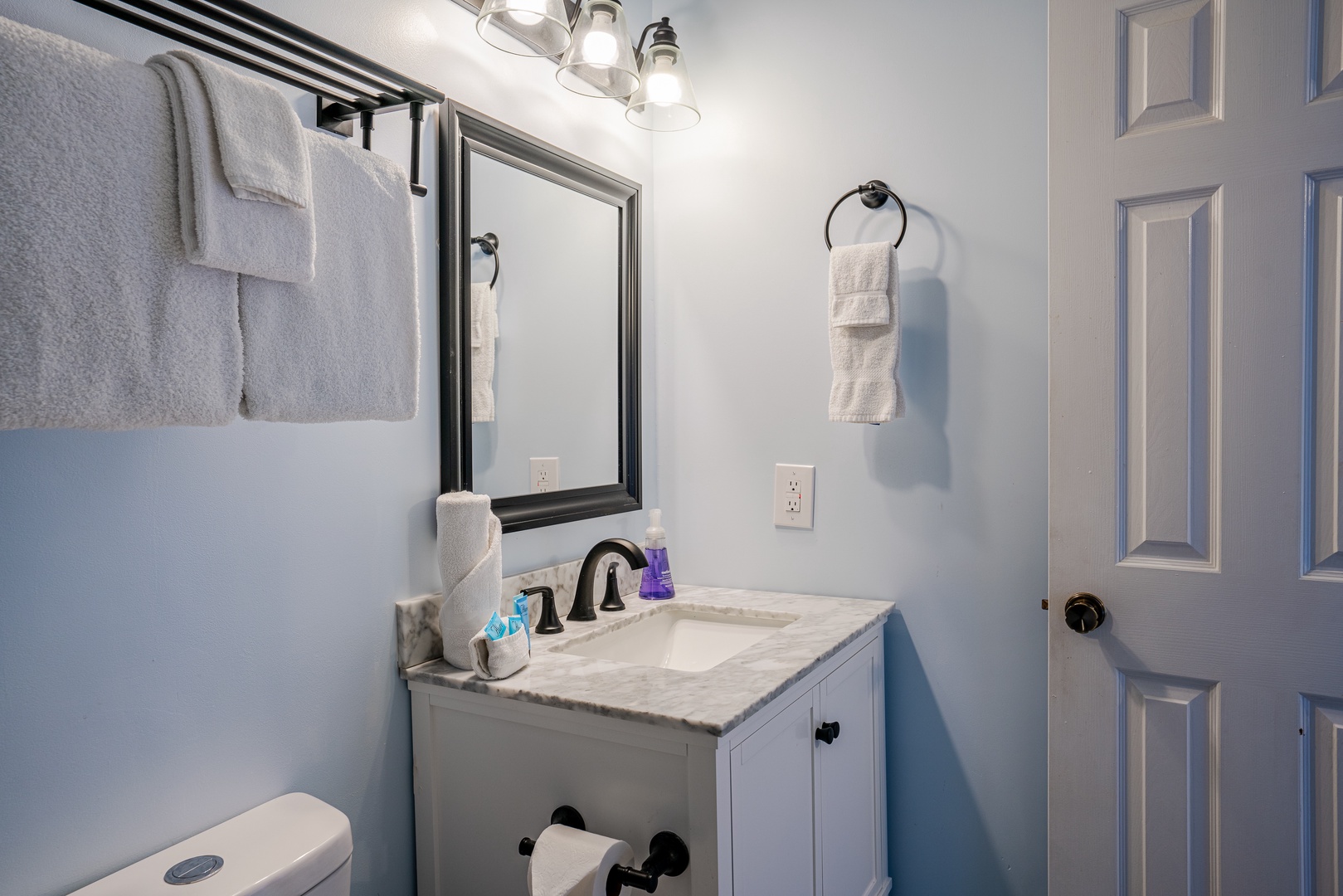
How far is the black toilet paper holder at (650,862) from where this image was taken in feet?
3.31

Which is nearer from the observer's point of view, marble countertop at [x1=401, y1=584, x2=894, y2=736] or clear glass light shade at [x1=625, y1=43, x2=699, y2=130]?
marble countertop at [x1=401, y1=584, x2=894, y2=736]

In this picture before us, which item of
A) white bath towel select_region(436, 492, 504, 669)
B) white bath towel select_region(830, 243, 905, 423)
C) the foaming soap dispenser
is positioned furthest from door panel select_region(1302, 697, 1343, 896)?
white bath towel select_region(436, 492, 504, 669)

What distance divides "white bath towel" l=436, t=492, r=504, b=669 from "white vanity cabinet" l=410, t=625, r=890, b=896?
80 mm

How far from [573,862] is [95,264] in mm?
854

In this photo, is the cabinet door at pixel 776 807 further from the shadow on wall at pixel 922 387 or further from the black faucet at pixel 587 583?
the shadow on wall at pixel 922 387

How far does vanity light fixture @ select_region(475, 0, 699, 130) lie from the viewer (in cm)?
136

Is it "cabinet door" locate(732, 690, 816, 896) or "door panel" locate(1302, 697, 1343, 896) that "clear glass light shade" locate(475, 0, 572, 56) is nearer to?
"cabinet door" locate(732, 690, 816, 896)

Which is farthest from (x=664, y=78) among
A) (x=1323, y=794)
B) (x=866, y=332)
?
(x=1323, y=794)

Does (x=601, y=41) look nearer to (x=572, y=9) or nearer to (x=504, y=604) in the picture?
(x=572, y=9)

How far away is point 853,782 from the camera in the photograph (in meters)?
1.50

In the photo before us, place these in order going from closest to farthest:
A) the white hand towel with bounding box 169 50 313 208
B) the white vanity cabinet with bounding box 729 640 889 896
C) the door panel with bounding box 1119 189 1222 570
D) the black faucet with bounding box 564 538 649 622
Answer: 1. the white hand towel with bounding box 169 50 313 208
2. the white vanity cabinet with bounding box 729 640 889 896
3. the door panel with bounding box 1119 189 1222 570
4. the black faucet with bounding box 564 538 649 622

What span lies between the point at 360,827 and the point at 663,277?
131cm

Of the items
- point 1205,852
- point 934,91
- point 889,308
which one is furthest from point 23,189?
point 1205,852

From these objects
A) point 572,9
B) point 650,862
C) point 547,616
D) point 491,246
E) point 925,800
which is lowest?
point 925,800
